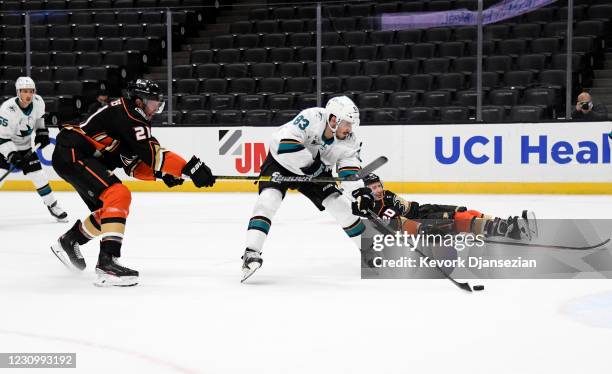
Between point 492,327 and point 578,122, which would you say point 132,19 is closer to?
point 578,122

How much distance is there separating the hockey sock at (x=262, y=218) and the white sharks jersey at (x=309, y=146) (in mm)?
164

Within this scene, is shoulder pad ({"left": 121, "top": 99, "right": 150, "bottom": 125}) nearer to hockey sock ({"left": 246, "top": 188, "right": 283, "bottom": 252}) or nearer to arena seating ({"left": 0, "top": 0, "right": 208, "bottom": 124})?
→ hockey sock ({"left": 246, "top": 188, "right": 283, "bottom": 252})

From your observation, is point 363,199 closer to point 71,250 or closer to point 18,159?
point 71,250

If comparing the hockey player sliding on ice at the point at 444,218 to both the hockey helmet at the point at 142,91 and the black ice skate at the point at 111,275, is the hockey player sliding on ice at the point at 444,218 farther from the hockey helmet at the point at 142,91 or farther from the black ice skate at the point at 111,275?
the black ice skate at the point at 111,275

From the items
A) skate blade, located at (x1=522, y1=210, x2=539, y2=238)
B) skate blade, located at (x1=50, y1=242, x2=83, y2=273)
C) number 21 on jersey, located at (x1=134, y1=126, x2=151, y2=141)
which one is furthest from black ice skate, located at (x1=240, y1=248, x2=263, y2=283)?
skate blade, located at (x1=522, y1=210, x2=539, y2=238)

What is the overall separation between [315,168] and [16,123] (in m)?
3.95

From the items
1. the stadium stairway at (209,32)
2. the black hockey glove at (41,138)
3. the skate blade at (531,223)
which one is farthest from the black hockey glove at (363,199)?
the stadium stairway at (209,32)

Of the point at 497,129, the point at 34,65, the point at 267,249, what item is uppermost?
the point at 34,65

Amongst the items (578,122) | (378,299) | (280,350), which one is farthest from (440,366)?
(578,122)

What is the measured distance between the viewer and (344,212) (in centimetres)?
447

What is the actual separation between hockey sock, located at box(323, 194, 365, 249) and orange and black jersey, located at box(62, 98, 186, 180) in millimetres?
779

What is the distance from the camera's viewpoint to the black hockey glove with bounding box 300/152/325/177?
14.7ft

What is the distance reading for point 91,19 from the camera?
40.1ft

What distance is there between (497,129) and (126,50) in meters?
5.52
